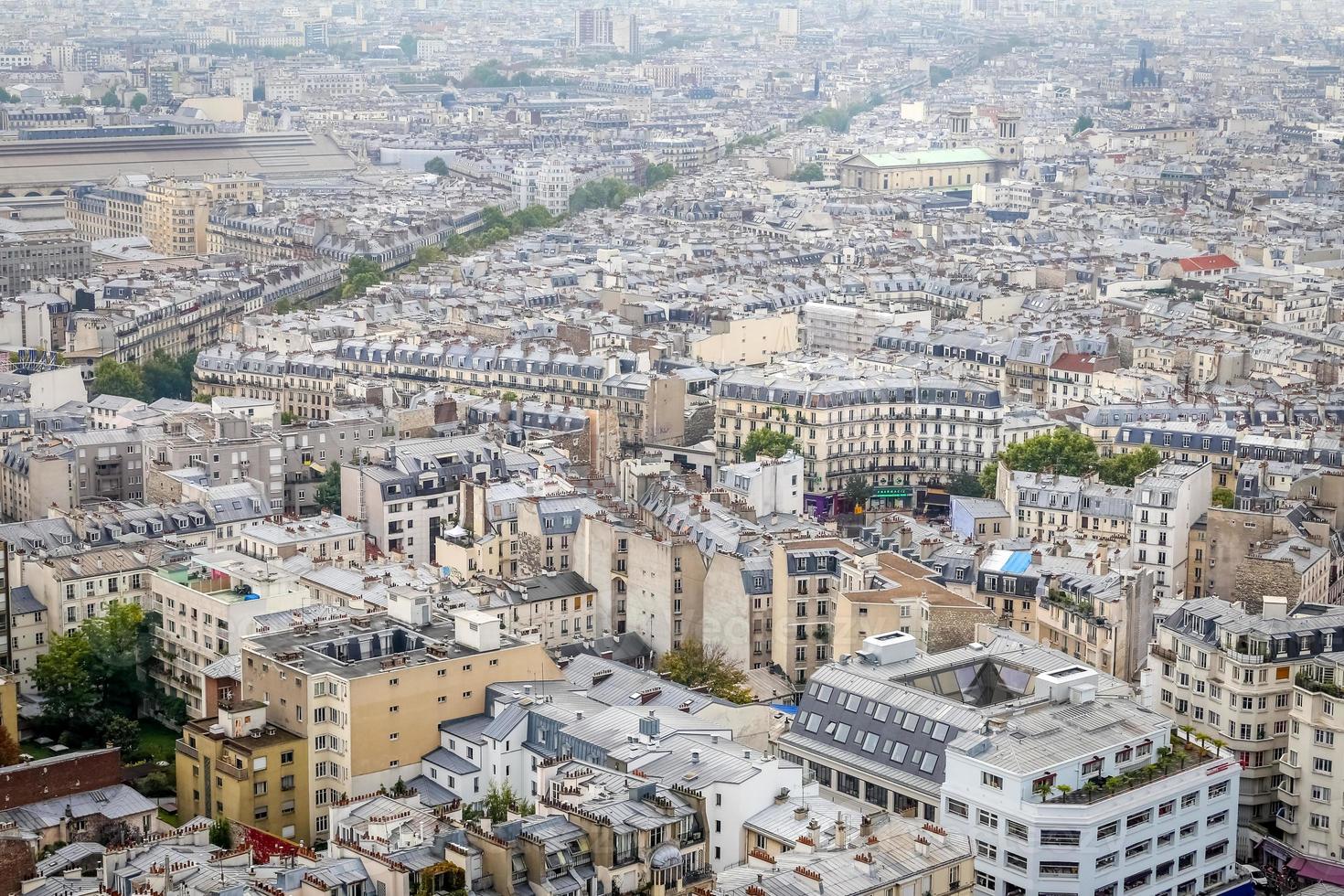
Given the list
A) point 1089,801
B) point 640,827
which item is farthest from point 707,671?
point 640,827

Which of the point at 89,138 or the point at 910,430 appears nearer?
the point at 910,430

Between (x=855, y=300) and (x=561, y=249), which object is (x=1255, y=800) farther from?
(x=561, y=249)

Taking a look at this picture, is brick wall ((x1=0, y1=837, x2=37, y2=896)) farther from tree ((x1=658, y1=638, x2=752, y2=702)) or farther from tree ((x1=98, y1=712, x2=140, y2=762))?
tree ((x1=658, y1=638, x2=752, y2=702))

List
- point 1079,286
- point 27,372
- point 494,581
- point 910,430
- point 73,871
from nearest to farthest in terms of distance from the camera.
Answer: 1. point 73,871
2. point 494,581
3. point 910,430
4. point 27,372
5. point 1079,286

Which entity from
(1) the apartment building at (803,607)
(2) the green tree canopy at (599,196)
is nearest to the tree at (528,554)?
(1) the apartment building at (803,607)

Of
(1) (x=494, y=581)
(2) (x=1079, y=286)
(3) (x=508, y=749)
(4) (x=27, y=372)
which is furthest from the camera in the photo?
(2) (x=1079, y=286)

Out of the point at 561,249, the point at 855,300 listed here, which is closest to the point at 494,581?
the point at 855,300

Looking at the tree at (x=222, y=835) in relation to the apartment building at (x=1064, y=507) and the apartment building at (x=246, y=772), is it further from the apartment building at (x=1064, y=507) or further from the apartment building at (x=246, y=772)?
the apartment building at (x=1064, y=507)
